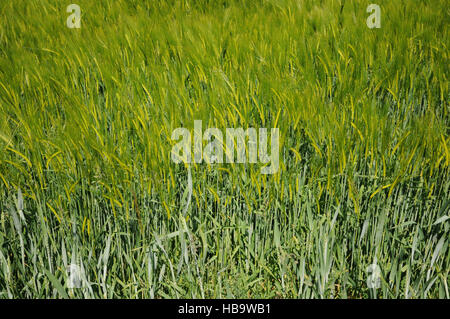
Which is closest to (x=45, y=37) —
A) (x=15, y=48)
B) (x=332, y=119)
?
(x=15, y=48)

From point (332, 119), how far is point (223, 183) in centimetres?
33

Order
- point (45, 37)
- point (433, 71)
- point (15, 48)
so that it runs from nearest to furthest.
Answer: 1. point (433, 71)
2. point (15, 48)
3. point (45, 37)

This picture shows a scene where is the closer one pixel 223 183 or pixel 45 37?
pixel 223 183

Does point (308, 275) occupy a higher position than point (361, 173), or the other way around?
point (361, 173)

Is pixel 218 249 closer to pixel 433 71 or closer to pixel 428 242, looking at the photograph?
pixel 428 242

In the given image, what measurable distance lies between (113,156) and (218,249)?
0.34m

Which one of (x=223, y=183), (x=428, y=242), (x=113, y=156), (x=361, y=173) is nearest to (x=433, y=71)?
(x=361, y=173)

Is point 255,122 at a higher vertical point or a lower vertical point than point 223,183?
higher

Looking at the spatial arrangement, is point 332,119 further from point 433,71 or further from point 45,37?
point 45,37

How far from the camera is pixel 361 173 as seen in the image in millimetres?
1144

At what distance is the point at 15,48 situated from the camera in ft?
5.18
